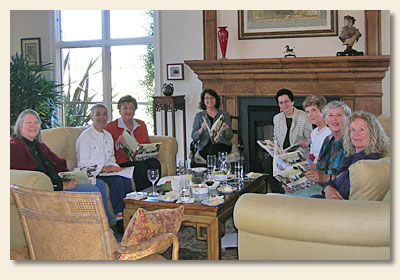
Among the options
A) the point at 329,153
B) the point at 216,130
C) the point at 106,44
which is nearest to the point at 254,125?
the point at 216,130

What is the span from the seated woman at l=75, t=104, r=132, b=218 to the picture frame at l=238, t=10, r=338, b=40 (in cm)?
217

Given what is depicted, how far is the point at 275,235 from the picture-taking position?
233cm

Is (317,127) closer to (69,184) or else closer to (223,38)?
(223,38)

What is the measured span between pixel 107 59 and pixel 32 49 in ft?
3.19

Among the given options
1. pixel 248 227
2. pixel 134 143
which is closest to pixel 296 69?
pixel 134 143

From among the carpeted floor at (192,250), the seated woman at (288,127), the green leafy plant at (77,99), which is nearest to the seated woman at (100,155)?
the carpeted floor at (192,250)

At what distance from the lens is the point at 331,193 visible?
9.42 feet

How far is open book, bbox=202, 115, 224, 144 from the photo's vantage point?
16.1 ft

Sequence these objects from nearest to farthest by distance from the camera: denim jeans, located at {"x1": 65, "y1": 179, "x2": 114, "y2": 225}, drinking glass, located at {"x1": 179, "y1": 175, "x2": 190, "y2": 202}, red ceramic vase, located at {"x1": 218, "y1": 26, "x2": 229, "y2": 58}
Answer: drinking glass, located at {"x1": 179, "y1": 175, "x2": 190, "y2": 202}
denim jeans, located at {"x1": 65, "y1": 179, "x2": 114, "y2": 225}
red ceramic vase, located at {"x1": 218, "y1": 26, "x2": 229, "y2": 58}

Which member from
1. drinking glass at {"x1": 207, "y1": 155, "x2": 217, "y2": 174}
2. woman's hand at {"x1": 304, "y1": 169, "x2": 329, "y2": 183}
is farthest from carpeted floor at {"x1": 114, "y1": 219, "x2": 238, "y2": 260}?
woman's hand at {"x1": 304, "y1": 169, "x2": 329, "y2": 183}

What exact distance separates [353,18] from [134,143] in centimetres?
261

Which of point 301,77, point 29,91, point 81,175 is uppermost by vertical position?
point 301,77

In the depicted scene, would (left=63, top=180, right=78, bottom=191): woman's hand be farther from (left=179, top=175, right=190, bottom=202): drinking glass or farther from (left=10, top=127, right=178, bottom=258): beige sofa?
(left=179, top=175, right=190, bottom=202): drinking glass

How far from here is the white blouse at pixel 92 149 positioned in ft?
13.7
